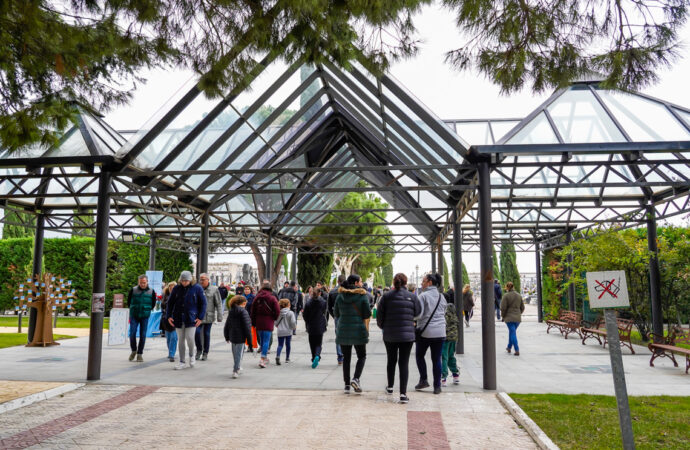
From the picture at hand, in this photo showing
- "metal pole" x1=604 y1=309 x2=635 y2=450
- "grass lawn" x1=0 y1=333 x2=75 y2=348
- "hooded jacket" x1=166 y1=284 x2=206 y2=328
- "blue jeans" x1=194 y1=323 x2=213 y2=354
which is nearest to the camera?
"metal pole" x1=604 y1=309 x2=635 y2=450

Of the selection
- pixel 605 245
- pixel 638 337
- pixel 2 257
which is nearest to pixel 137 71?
pixel 605 245

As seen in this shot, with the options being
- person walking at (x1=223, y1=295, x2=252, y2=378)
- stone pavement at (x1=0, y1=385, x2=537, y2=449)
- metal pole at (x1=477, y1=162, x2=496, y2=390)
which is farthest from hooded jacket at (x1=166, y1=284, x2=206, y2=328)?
metal pole at (x1=477, y1=162, x2=496, y2=390)

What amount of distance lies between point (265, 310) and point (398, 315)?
3.56 metres

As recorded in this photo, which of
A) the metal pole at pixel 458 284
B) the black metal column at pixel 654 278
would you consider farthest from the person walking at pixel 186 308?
the black metal column at pixel 654 278

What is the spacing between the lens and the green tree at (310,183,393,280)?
2173cm

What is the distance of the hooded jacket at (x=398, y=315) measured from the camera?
6.78m

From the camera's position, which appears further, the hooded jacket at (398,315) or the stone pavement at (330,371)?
the stone pavement at (330,371)

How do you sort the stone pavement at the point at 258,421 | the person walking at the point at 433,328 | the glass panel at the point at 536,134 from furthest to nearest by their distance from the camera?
the glass panel at the point at 536,134 < the person walking at the point at 433,328 < the stone pavement at the point at 258,421

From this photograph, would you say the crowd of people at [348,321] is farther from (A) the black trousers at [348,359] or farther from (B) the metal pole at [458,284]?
(B) the metal pole at [458,284]

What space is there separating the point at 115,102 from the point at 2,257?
24.4 meters

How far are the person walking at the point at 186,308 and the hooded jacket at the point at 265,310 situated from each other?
971 mm

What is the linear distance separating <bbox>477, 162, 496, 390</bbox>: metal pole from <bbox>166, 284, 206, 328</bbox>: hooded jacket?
5.10m

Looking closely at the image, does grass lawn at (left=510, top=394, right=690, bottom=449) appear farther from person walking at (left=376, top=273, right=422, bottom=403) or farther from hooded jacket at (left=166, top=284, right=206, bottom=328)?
hooded jacket at (left=166, top=284, right=206, bottom=328)

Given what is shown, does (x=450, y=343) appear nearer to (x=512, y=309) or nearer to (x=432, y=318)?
(x=432, y=318)
